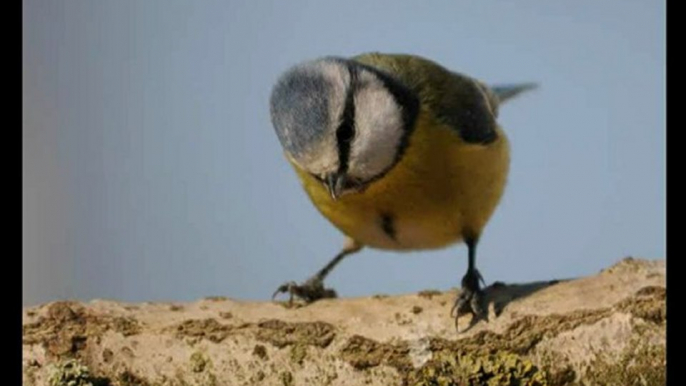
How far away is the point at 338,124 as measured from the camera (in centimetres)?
251

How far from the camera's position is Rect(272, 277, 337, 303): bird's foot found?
255 centimetres

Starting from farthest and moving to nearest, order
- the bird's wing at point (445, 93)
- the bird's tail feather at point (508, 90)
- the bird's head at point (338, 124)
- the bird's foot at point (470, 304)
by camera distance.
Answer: the bird's tail feather at point (508, 90) < the bird's wing at point (445, 93) < the bird's head at point (338, 124) < the bird's foot at point (470, 304)

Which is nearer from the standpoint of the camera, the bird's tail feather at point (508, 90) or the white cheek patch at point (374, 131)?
the white cheek patch at point (374, 131)

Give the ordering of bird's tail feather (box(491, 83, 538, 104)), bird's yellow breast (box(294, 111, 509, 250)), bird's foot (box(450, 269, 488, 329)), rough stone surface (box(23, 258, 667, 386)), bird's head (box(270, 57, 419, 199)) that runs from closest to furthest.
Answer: rough stone surface (box(23, 258, 667, 386)) < bird's foot (box(450, 269, 488, 329)) < bird's head (box(270, 57, 419, 199)) < bird's yellow breast (box(294, 111, 509, 250)) < bird's tail feather (box(491, 83, 538, 104))

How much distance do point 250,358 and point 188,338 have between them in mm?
164

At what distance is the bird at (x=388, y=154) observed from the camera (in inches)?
99.7

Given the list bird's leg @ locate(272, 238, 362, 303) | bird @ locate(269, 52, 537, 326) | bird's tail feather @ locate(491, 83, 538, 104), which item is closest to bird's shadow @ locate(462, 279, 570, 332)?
bird @ locate(269, 52, 537, 326)

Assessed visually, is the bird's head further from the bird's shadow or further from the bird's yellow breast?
the bird's shadow

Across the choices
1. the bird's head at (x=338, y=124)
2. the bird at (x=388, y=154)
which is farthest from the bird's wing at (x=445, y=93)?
the bird's head at (x=338, y=124)

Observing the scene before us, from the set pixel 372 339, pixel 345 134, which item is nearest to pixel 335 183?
pixel 345 134

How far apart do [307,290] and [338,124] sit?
465 millimetres

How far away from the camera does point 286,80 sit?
263 cm

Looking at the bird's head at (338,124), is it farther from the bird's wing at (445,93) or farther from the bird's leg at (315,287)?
the bird's leg at (315,287)

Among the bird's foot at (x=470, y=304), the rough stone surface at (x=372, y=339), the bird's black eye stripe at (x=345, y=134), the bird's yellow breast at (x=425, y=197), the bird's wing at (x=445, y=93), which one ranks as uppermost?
the bird's wing at (x=445, y=93)
